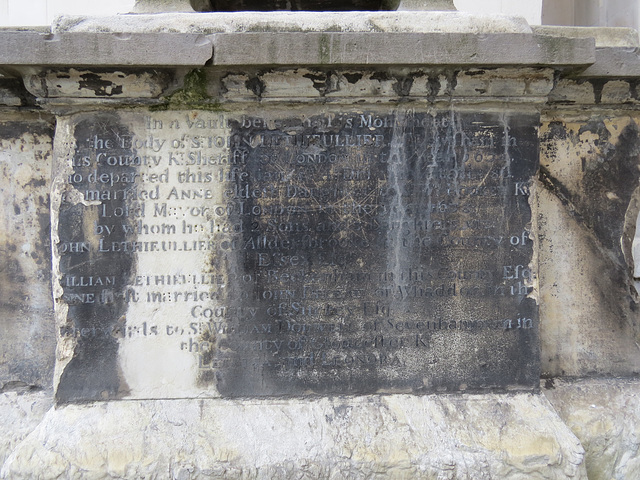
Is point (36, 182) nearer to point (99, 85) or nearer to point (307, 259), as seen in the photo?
point (99, 85)

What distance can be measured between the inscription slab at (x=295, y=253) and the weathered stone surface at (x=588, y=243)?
34 cm

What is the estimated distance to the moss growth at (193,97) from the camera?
2.18 m

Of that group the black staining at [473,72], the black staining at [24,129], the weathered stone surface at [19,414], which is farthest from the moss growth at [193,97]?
the weathered stone surface at [19,414]

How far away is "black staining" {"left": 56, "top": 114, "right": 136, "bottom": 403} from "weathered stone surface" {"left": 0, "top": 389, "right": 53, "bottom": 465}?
337 mm

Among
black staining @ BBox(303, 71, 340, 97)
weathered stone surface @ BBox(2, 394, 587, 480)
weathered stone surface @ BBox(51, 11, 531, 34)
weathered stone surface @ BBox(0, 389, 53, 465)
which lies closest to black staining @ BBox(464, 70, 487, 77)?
weathered stone surface @ BBox(51, 11, 531, 34)

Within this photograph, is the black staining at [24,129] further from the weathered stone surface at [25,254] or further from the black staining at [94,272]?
the black staining at [94,272]

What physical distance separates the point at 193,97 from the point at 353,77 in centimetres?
71

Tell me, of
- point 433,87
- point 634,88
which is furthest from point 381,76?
point 634,88

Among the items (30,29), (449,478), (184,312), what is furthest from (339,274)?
(30,29)

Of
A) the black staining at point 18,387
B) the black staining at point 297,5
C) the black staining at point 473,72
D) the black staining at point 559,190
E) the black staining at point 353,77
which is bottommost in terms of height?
the black staining at point 18,387

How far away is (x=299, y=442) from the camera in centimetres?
219

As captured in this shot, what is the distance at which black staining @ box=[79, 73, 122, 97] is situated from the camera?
2.15 metres

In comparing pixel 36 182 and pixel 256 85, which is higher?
pixel 256 85

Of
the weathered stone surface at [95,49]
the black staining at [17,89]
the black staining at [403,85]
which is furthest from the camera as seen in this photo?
the black staining at [17,89]
